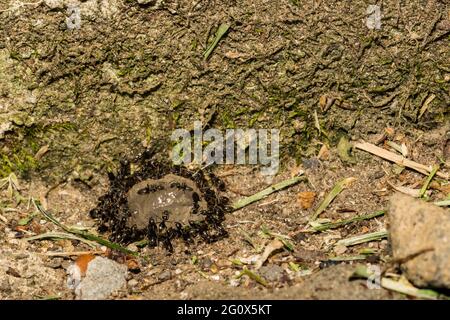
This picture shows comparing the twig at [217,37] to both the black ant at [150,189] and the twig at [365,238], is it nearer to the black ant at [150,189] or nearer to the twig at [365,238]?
the black ant at [150,189]

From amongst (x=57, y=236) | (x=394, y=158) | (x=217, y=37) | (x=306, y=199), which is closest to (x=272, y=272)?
(x=306, y=199)

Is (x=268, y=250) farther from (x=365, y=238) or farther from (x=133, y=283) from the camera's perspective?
(x=133, y=283)

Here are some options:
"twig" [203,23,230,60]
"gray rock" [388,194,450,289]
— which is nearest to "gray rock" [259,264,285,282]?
"gray rock" [388,194,450,289]

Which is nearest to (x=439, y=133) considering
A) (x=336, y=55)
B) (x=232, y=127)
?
(x=336, y=55)

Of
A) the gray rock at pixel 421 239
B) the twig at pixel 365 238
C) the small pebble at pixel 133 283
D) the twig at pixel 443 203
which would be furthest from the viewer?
the twig at pixel 443 203

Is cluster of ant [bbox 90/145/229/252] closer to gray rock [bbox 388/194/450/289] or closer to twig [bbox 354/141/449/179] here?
twig [bbox 354/141/449/179]

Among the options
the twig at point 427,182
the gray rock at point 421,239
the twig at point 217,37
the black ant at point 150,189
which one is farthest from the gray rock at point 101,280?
the twig at point 427,182
